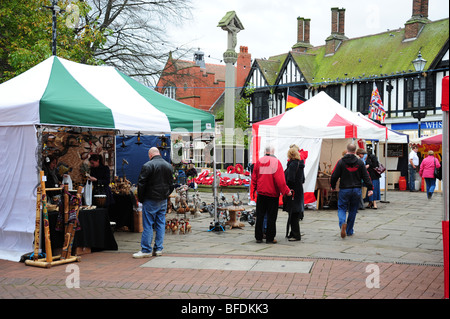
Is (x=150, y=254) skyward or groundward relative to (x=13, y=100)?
groundward

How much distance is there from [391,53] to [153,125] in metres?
26.4

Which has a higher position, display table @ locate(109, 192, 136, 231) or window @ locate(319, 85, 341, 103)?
window @ locate(319, 85, 341, 103)

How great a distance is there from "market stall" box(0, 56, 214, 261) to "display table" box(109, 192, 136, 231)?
1.84 meters

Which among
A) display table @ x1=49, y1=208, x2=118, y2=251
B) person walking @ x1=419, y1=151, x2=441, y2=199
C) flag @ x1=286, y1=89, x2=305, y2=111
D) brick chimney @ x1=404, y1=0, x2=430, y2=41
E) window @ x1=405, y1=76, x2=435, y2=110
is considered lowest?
display table @ x1=49, y1=208, x2=118, y2=251

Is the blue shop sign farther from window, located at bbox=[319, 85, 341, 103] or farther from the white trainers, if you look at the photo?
the white trainers

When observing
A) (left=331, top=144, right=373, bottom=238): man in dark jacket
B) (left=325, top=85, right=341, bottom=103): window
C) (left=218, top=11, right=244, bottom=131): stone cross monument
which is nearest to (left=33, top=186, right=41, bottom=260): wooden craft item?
(left=331, top=144, right=373, bottom=238): man in dark jacket

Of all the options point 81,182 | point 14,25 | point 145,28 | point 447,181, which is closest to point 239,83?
point 145,28

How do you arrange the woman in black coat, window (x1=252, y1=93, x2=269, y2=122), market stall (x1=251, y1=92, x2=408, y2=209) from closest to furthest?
the woman in black coat, market stall (x1=251, y1=92, x2=408, y2=209), window (x1=252, y1=93, x2=269, y2=122)

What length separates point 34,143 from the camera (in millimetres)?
6977

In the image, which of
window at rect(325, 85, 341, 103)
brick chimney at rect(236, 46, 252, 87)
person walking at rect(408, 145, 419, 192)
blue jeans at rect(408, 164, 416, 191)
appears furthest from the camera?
brick chimney at rect(236, 46, 252, 87)

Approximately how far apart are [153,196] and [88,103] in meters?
1.86

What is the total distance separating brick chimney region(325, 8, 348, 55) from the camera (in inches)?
1414

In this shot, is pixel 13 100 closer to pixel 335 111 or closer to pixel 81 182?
pixel 81 182

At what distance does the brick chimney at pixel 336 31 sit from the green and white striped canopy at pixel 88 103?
29238 mm
